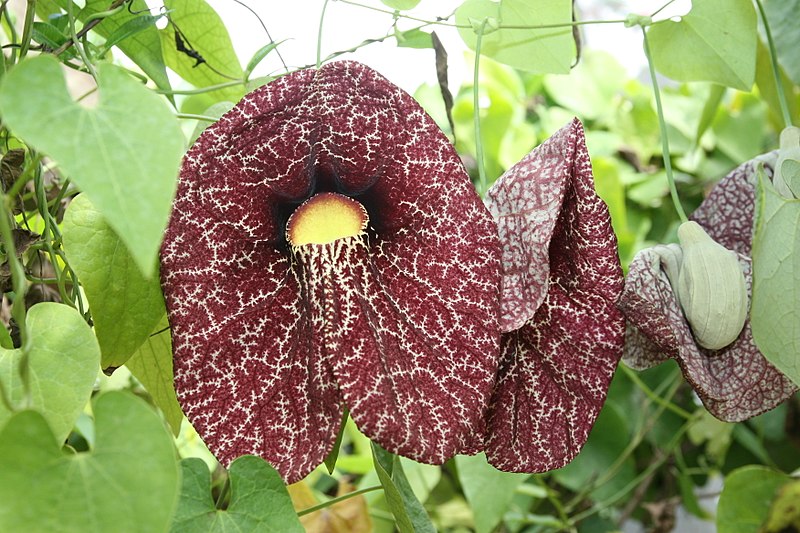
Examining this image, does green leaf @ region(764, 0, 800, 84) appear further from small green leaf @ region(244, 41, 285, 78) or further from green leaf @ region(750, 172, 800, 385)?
small green leaf @ region(244, 41, 285, 78)

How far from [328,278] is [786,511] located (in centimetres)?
36

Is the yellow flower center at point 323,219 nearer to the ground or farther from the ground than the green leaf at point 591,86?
farther from the ground

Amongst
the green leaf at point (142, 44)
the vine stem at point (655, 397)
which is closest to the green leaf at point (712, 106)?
the vine stem at point (655, 397)

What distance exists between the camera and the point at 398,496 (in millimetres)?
510

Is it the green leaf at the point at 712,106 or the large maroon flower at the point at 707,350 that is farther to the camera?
the green leaf at the point at 712,106

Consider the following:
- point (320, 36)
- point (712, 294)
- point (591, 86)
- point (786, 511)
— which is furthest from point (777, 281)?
point (591, 86)

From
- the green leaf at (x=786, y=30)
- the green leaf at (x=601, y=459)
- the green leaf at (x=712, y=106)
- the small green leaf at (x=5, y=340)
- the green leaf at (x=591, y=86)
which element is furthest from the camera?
the green leaf at (x=591, y=86)

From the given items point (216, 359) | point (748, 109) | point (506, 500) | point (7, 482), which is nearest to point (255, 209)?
point (216, 359)

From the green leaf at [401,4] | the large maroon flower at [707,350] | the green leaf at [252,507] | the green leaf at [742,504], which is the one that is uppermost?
the green leaf at [401,4]

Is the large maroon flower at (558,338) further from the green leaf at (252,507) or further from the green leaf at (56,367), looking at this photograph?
the green leaf at (56,367)

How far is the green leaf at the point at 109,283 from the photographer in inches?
18.2

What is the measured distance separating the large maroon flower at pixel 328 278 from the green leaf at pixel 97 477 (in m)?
0.11

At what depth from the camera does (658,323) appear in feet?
1.67

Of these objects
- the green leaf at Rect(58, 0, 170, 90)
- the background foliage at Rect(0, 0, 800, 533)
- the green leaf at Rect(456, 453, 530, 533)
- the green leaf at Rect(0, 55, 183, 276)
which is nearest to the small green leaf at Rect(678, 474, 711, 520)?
the background foliage at Rect(0, 0, 800, 533)
